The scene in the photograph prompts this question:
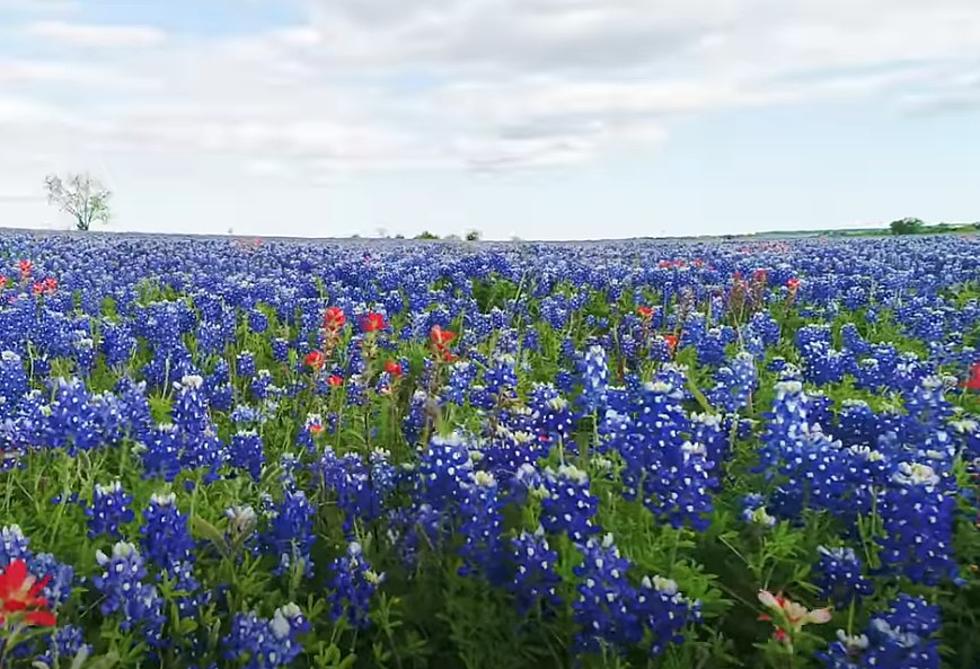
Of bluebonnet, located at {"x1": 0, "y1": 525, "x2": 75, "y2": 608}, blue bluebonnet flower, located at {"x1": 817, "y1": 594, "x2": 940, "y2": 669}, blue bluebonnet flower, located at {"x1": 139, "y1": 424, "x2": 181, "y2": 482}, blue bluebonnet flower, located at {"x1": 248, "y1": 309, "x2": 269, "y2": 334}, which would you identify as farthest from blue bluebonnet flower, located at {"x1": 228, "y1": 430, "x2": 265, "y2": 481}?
blue bluebonnet flower, located at {"x1": 248, "y1": 309, "x2": 269, "y2": 334}

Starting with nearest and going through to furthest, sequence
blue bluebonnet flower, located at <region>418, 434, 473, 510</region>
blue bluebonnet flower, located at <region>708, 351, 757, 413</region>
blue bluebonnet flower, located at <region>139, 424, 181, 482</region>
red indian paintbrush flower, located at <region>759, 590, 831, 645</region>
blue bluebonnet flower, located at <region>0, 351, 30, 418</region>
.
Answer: red indian paintbrush flower, located at <region>759, 590, 831, 645</region>
blue bluebonnet flower, located at <region>418, 434, 473, 510</region>
blue bluebonnet flower, located at <region>139, 424, 181, 482</region>
blue bluebonnet flower, located at <region>708, 351, 757, 413</region>
blue bluebonnet flower, located at <region>0, 351, 30, 418</region>

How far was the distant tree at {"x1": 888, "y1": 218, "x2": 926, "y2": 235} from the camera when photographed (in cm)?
3228

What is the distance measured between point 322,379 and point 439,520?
2.22 meters

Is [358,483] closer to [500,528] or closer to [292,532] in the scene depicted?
[292,532]

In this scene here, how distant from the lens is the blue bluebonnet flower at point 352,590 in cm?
308

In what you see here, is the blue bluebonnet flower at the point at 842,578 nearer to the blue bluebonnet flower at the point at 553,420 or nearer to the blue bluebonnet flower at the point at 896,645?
the blue bluebonnet flower at the point at 896,645

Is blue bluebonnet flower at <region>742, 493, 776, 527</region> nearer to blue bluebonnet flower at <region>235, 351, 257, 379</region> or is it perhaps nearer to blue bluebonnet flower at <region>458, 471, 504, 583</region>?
blue bluebonnet flower at <region>458, 471, 504, 583</region>

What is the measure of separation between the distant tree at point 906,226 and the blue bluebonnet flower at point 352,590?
104 feet

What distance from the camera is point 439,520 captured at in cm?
334

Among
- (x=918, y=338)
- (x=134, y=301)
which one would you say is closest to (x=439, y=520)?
(x=918, y=338)

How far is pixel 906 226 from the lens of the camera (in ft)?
107

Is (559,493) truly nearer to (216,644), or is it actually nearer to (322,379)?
(216,644)

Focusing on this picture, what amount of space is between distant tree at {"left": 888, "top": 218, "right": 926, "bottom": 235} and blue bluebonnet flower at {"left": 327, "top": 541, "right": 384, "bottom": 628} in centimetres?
3169

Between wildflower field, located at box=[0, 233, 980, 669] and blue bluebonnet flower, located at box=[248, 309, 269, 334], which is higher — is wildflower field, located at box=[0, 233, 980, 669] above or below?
below
